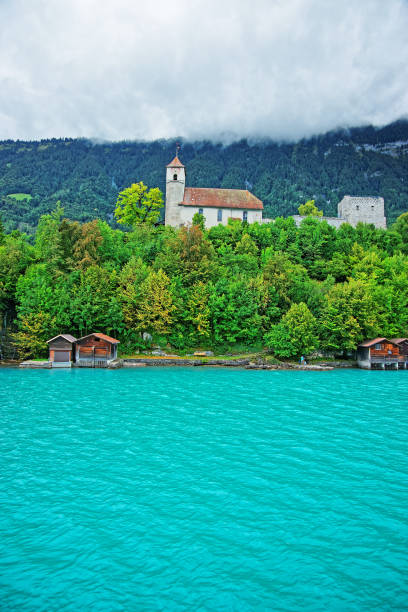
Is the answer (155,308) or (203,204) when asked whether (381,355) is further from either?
(203,204)

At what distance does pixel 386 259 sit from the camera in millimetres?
60656

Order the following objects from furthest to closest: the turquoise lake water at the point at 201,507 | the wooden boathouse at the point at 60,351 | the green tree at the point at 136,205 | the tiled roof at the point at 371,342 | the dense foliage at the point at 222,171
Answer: the dense foliage at the point at 222,171, the green tree at the point at 136,205, the tiled roof at the point at 371,342, the wooden boathouse at the point at 60,351, the turquoise lake water at the point at 201,507

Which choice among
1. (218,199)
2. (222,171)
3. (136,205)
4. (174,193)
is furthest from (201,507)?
(222,171)

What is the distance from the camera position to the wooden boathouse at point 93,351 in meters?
41.2

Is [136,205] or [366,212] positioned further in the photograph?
[366,212]

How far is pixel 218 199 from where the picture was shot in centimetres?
6856

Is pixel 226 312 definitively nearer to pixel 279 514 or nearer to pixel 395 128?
pixel 279 514

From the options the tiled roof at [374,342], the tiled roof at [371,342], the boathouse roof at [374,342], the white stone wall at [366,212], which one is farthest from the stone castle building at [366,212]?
the tiled roof at [371,342]

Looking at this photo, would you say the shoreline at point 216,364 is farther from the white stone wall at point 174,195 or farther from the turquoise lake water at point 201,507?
the white stone wall at point 174,195

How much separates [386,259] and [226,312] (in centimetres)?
3065

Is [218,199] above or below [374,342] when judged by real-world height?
above

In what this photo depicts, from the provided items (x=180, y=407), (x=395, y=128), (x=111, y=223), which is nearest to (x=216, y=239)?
(x=180, y=407)

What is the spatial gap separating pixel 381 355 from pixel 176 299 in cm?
2543

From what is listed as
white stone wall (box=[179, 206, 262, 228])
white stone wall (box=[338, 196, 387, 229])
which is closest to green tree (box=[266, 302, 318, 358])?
white stone wall (box=[179, 206, 262, 228])
